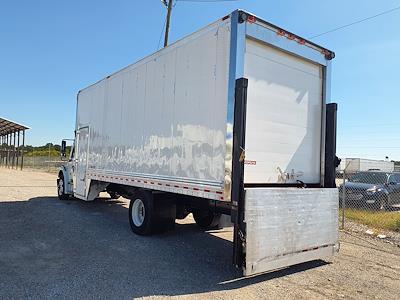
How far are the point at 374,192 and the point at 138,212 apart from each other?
28.4 feet

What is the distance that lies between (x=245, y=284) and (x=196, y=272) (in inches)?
33.3

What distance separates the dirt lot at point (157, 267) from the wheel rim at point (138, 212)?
1.03 ft

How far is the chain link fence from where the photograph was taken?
432 inches

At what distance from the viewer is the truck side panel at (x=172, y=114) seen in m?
5.71

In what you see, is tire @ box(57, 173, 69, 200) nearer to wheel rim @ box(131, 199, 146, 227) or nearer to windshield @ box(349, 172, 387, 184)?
wheel rim @ box(131, 199, 146, 227)

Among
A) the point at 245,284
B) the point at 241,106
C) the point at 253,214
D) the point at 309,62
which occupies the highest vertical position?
the point at 309,62

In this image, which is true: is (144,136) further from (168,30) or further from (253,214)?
(168,30)

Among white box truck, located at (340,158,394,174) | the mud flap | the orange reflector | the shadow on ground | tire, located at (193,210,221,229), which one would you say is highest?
the orange reflector

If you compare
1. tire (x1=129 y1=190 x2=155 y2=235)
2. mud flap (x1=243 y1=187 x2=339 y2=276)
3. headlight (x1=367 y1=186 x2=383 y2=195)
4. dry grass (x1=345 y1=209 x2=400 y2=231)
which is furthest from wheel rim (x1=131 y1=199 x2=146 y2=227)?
headlight (x1=367 y1=186 x2=383 y2=195)

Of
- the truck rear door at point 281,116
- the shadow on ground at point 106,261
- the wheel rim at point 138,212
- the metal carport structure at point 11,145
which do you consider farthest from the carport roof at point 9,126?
the truck rear door at point 281,116

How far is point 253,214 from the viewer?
16.9ft

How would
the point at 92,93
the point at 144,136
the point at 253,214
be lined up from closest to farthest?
1. the point at 253,214
2. the point at 144,136
3. the point at 92,93

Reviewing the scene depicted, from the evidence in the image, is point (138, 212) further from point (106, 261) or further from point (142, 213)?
point (106, 261)

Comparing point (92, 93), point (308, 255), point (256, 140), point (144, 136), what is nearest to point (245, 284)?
point (308, 255)
